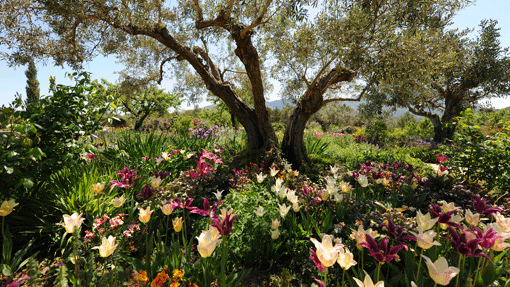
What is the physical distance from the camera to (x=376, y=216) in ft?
7.80

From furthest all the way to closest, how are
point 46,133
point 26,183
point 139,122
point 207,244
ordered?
point 139,122 → point 46,133 → point 26,183 → point 207,244

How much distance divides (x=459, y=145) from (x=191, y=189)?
4496 millimetres

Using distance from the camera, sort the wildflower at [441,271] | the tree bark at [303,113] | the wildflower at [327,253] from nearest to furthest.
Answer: the wildflower at [441,271] → the wildflower at [327,253] → the tree bark at [303,113]

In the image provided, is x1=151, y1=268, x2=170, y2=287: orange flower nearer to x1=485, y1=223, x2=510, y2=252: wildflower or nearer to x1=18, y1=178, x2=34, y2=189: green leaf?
x1=18, y1=178, x2=34, y2=189: green leaf

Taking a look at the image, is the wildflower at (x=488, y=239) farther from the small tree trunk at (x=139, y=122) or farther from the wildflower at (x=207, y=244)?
the small tree trunk at (x=139, y=122)

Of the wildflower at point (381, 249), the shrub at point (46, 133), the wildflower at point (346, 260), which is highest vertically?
the shrub at point (46, 133)

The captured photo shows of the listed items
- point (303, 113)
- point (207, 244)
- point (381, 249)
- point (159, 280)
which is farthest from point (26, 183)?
point (303, 113)

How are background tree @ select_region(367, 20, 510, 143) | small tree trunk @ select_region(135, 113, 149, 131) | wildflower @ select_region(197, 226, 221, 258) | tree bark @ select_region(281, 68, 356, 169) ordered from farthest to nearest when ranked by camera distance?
small tree trunk @ select_region(135, 113, 149, 131), background tree @ select_region(367, 20, 510, 143), tree bark @ select_region(281, 68, 356, 169), wildflower @ select_region(197, 226, 221, 258)

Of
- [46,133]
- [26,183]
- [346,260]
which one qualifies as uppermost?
[46,133]

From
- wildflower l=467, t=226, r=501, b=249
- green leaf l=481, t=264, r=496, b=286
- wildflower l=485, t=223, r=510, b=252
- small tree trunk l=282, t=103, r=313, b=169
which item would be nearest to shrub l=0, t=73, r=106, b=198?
wildflower l=467, t=226, r=501, b=249

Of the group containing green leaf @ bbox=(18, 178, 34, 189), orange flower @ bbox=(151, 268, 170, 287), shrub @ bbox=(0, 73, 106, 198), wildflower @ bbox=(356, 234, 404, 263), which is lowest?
orange flower @ bbox=(151, 268, 170, 287)

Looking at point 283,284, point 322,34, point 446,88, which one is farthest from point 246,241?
point 446,88

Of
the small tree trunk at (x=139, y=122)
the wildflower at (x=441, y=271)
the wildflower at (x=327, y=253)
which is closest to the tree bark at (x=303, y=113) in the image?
the wildflower at (x=327, y=253)

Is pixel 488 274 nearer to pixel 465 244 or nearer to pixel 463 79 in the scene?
pixel 465 244
